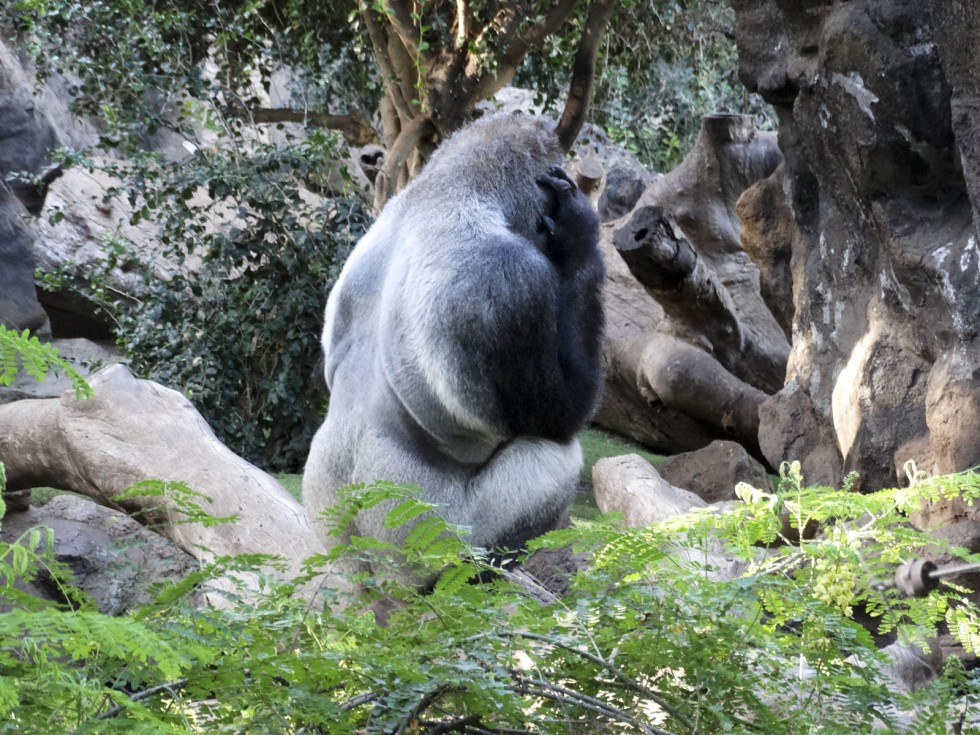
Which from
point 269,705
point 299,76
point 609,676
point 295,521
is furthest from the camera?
point 299,76

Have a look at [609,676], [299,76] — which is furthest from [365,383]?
[299,76]

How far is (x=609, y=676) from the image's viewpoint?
1.38 meters

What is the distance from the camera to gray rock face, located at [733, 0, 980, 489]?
137 inches

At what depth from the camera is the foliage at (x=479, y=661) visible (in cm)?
115

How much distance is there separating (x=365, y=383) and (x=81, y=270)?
4.29 metres

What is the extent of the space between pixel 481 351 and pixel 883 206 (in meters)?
1.80

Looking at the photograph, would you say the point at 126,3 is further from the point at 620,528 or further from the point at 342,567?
the point at 620,528

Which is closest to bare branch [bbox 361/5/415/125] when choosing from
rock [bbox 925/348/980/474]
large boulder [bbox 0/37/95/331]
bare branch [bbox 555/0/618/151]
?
bare branch [bbox 555/0/618/151]

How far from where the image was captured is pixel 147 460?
3846 mm

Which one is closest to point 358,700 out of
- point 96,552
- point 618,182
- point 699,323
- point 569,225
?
point 569,225

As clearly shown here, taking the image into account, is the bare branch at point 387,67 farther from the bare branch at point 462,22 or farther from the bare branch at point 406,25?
the bare branch at point 462,22

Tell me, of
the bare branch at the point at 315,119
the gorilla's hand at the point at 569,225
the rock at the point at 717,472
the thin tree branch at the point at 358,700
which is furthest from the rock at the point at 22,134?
the thin tree branch at the point at 358,700

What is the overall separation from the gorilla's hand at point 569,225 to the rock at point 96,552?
1.75 m

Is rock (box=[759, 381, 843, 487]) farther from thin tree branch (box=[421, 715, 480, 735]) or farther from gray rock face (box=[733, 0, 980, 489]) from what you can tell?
thin tree branch (box=[421, 715, 480, 735])
